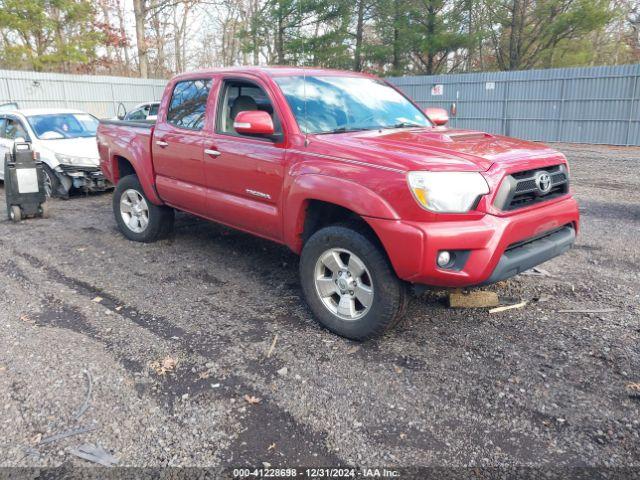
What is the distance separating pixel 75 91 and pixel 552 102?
18.8m

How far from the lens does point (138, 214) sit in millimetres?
6363

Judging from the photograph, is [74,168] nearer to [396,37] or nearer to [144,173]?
[144,173]

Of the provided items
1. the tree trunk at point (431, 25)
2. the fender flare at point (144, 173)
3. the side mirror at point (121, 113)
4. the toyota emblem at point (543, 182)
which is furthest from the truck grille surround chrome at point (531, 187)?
the tree trunk at point (431, 25)

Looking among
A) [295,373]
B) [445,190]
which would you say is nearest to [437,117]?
[445,190]

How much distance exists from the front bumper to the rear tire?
348 centimetres

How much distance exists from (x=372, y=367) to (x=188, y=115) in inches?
126

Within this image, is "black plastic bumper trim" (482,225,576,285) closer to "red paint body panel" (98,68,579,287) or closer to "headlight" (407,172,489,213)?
"red paint body panel" (98,68,579,287)

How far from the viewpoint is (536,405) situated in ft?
9.92

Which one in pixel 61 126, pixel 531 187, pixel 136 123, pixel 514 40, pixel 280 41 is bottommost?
pixel 531 187

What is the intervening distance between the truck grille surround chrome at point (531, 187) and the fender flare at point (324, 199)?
719 millimetres

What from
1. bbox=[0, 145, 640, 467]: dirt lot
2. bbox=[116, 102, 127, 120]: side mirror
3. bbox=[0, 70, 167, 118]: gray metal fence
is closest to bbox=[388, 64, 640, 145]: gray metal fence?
bbox=[116, 102, 127, 120]: side mirror

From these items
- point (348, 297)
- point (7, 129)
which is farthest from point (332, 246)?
point (7, 129)

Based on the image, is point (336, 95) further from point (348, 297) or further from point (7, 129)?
point (7, 129)

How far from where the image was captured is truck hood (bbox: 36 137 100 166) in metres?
9.27
